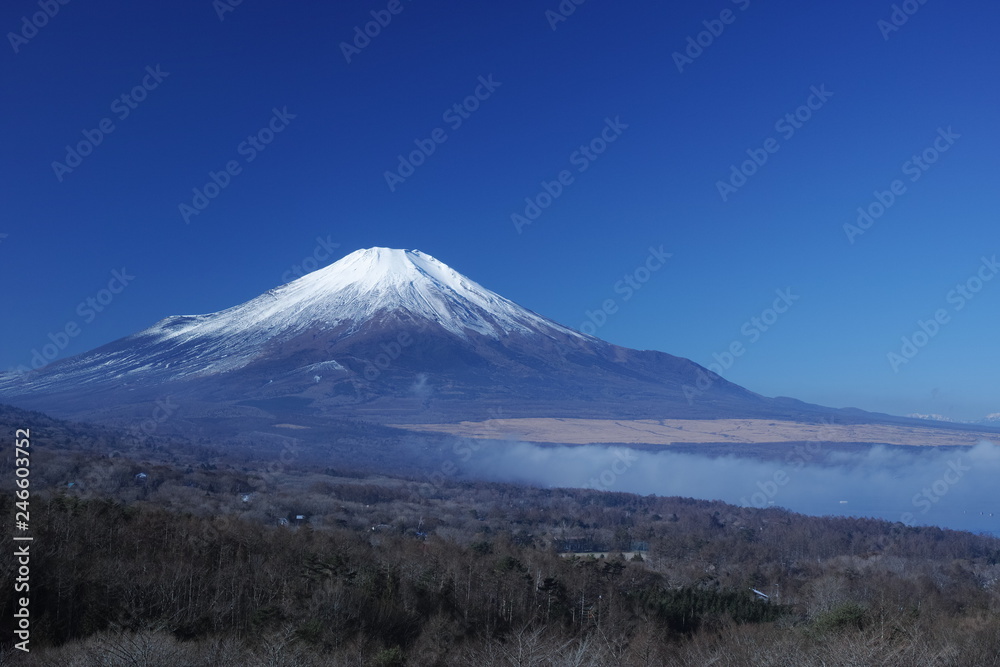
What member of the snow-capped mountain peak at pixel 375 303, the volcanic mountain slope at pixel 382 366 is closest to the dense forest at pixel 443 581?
the volcanic mountain slope at pixel 382 366

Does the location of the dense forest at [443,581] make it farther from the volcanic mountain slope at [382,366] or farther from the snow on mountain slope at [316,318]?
the snow on mountain slope at [316,318]

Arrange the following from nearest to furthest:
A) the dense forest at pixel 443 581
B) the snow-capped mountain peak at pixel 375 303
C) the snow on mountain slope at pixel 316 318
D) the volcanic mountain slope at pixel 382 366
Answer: the dense forest at pixel 443 581 → the volcanic mountain slope at pixel 382 366 → the snow on mountain slope at pixel 316 318 → the snow-capped mountain peak at pixel 375 303

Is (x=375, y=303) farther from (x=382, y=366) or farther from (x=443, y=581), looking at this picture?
(x=443, y=581)

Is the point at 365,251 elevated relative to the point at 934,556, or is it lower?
elevated

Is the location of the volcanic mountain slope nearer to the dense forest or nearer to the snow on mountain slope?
the snow on mountain slope

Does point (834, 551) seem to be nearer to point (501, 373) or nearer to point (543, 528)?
point (543, 528)

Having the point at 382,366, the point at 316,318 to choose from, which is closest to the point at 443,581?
the point at 382,366

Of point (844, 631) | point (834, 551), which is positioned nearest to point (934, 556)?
point (834, 551)
